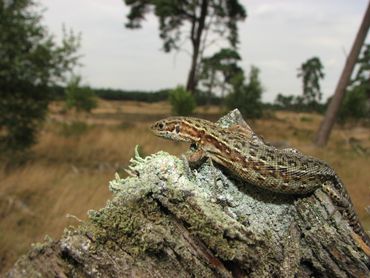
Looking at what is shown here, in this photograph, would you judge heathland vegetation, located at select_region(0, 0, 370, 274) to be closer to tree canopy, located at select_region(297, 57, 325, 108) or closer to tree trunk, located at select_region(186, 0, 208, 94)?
tree trunk, located at select_region(186, 0, 208, 94)

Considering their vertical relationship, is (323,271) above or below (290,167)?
below

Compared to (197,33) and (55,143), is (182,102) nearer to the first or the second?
(197,33)

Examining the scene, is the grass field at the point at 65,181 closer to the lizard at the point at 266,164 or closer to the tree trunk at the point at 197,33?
the lizard at the point at 266,164

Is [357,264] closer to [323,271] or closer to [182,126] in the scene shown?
[323,271]

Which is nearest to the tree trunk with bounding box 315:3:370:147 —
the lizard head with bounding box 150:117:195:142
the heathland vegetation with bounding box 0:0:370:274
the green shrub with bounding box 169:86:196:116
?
the heathland vegetation with bounding box 0:0:370:274

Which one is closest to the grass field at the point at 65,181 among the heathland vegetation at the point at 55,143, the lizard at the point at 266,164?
the heathland vegetation at the point at 55,143

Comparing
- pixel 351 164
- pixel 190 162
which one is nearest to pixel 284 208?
pixel 190 162

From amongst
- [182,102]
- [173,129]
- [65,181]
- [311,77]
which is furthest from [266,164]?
[311,77]
